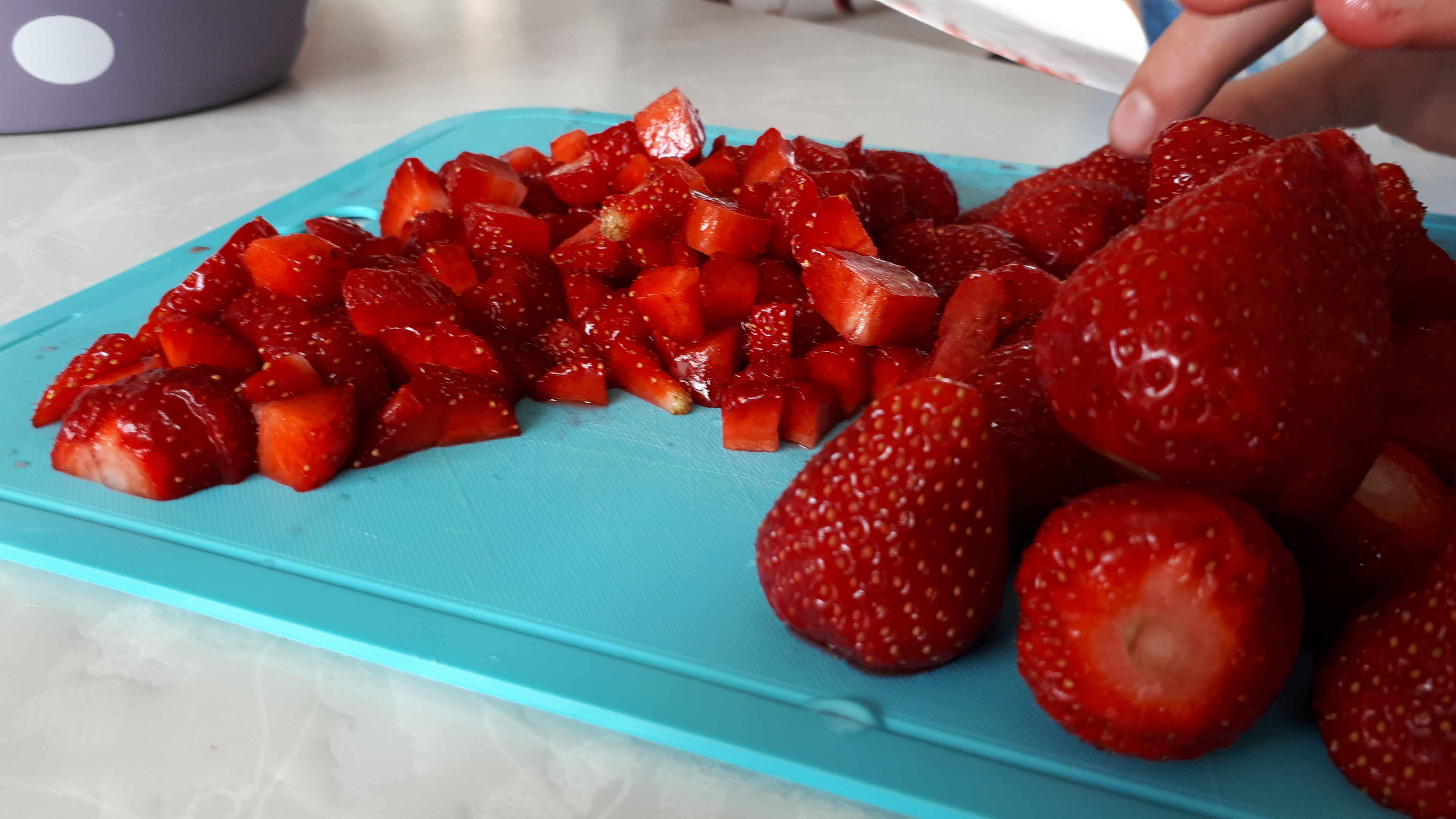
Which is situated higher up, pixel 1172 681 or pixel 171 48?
pixel 1172 681

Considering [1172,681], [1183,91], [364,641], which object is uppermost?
[1183,91]

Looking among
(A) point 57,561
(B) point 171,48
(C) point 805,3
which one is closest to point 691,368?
(A) point 57,561

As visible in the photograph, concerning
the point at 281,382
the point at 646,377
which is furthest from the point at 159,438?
the point at 646,377

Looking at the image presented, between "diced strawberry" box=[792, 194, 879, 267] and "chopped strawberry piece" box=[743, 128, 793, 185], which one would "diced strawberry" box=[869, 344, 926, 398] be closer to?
"diced strawberry" box=[792, 194, 879, 267]

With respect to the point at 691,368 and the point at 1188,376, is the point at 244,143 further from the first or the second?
the point at 1188,376

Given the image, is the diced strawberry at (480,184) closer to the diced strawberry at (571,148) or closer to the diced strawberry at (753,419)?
the diced strawberry at (571,148)

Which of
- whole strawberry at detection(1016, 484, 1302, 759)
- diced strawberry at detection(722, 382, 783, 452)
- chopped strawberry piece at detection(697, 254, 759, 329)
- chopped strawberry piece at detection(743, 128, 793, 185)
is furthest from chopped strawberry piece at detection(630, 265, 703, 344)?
whole strawberry at detection(1016, 484, 1302, 759)

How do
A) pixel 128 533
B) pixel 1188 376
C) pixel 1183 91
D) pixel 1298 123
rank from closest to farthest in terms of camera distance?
pixel 1188 376, pixel 128 533, pixel 1183 91, pixel 1298 123

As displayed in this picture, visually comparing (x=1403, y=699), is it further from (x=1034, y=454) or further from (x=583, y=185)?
(x=583, y=185)
